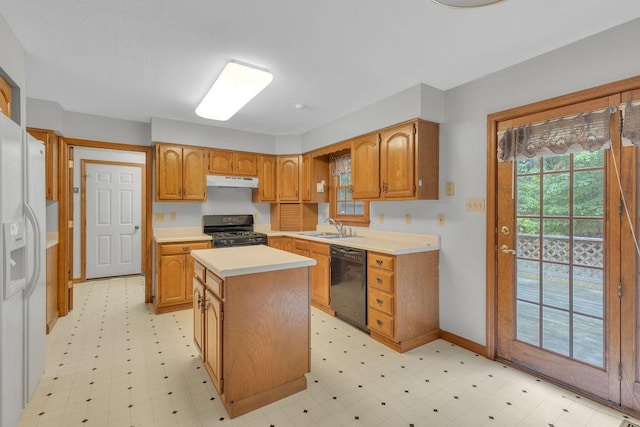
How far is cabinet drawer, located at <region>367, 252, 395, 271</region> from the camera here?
2.71 metres

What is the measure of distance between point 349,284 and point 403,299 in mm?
661

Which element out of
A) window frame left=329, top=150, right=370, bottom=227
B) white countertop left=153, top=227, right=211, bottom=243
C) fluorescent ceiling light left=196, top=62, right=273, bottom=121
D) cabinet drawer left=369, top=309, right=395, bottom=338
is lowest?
cabinet drawer left=369, top=309, right=395, bottom=338

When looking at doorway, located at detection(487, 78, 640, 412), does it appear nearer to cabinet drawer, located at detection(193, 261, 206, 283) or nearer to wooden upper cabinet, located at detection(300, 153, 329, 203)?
cabinet drawer, located at detection(193, 261, 206, 283)

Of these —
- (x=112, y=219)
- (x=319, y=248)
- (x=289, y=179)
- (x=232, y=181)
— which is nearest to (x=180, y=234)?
(x=232, y=181)

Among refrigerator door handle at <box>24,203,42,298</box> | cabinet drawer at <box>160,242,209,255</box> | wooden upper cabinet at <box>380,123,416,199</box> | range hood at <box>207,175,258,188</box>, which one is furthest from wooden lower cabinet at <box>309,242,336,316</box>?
refrigerator door handle at <box>24,203,42,298</box>

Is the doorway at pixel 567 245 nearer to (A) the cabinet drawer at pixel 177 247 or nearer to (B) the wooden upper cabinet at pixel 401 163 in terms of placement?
(B) the wooden upper cabinet at pixel 401 163

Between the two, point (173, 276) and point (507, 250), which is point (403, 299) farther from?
point (173, 276)

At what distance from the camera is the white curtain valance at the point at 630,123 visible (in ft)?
5.92

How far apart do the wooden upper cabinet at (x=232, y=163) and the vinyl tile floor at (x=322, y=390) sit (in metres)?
2.17

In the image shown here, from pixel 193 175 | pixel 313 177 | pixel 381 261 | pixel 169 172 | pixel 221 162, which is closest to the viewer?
pixel 381 261

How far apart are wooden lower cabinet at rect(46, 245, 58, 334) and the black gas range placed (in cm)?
159

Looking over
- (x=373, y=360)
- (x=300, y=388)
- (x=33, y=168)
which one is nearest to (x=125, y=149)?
(x=33, y=168)

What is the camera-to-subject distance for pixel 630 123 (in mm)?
1829

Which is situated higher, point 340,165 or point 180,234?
point 340,165
